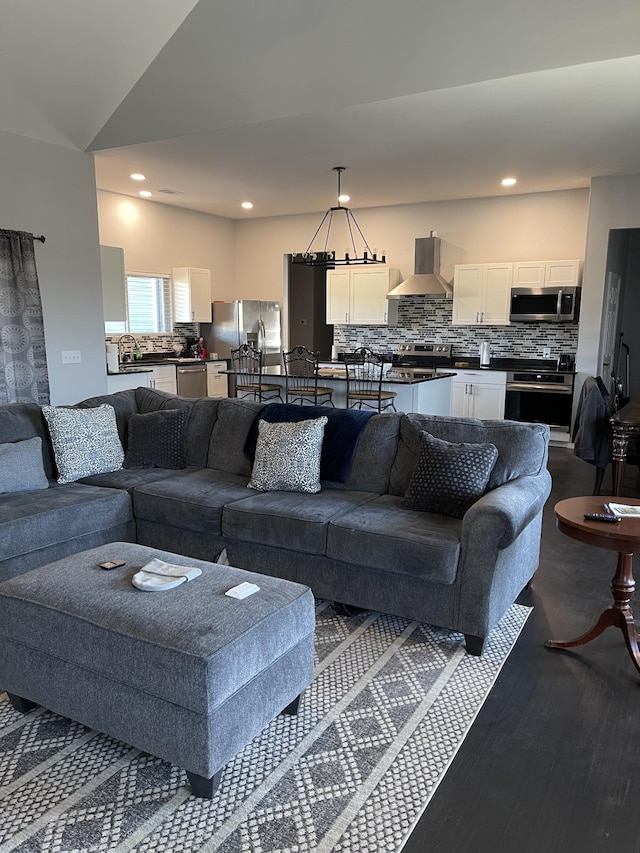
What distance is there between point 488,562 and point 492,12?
346 centimetres

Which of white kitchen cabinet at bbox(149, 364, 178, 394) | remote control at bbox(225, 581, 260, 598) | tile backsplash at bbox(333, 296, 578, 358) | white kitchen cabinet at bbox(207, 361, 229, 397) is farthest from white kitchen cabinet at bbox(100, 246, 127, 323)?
remote control at bbox(225, 581, 260, 598)

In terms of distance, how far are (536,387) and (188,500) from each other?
498 centimetres

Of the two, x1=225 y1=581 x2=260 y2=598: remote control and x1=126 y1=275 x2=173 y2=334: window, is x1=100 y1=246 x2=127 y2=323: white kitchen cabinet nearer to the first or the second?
x1=126 y1=275 x2=173 y2=334: window

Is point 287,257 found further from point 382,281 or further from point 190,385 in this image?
point 190,385

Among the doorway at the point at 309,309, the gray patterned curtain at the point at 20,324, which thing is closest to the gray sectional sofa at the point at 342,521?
the gray patterned curtain at the point at 20,324

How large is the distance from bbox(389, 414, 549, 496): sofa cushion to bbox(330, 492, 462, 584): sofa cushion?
0.38 m

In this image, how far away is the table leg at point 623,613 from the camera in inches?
96.7

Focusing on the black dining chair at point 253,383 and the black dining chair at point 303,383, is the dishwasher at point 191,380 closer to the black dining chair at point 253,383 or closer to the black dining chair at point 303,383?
the black dining chair at point 253,383

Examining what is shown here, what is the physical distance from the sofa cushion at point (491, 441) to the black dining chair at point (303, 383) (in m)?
2.59

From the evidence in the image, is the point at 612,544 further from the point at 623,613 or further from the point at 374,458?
the point at 374,458

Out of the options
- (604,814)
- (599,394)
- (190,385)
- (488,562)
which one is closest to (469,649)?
(488,562)

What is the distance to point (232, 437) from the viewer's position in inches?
151

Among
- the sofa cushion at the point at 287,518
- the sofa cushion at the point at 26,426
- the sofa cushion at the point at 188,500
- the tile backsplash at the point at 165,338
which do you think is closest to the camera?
the sofa cushion at the point at 287,518

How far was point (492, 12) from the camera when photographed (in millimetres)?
3842
